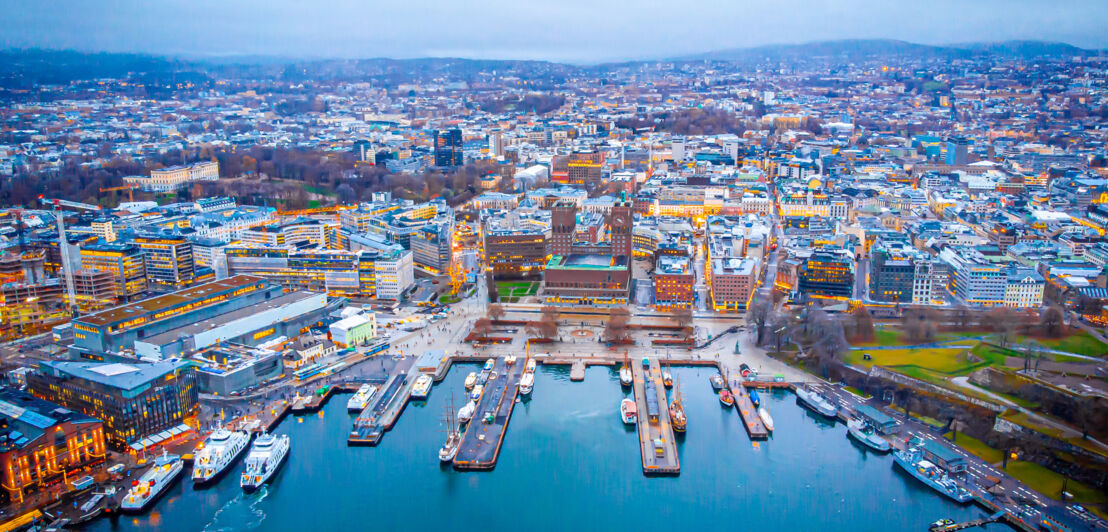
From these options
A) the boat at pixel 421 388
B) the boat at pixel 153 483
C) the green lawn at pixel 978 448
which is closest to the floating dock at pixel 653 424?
the boat at pixel 421 388

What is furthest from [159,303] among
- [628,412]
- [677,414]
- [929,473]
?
[929,473]

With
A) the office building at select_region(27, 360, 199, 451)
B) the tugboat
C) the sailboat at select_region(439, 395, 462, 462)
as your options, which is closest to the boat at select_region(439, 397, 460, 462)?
the sailboat at select_region(439, 395, 462, 462)

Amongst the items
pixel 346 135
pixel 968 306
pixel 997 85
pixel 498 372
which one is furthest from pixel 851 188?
pixel 997 85

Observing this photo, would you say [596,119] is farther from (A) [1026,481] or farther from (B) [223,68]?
(B) [223,68]

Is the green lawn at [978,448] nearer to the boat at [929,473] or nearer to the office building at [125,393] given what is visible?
the boat at [929,473]

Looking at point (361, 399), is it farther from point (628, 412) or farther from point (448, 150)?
point (448, 150)

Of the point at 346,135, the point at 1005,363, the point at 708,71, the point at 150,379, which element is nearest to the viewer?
the point at 150,379
